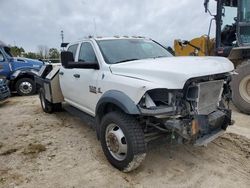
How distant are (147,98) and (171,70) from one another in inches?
18.6

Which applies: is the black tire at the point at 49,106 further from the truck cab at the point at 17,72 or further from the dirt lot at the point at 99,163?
the truck cab at the point at 17,72

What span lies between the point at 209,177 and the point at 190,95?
3.84 ft

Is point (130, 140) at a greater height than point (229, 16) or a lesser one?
lesser

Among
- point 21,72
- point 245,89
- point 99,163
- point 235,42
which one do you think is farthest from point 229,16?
point 21,72

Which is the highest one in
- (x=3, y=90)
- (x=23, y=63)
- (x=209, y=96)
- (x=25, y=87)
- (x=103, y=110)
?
(x=23, y=63)

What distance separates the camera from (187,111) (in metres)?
3.53

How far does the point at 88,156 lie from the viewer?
4508 millimetres

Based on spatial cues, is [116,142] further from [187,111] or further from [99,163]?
[187,111]

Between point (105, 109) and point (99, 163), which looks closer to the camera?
point (99, 163)

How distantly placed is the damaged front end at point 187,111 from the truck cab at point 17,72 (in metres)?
9.31

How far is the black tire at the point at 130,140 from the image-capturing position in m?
3.53

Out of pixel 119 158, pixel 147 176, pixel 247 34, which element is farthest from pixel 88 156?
pixel 247 34

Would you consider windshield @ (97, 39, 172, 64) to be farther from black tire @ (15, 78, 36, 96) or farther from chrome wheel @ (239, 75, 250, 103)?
black tire @ (15, 78, 36, 96)

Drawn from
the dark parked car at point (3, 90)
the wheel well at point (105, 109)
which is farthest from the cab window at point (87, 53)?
the dark parked car at point (3, 90)
